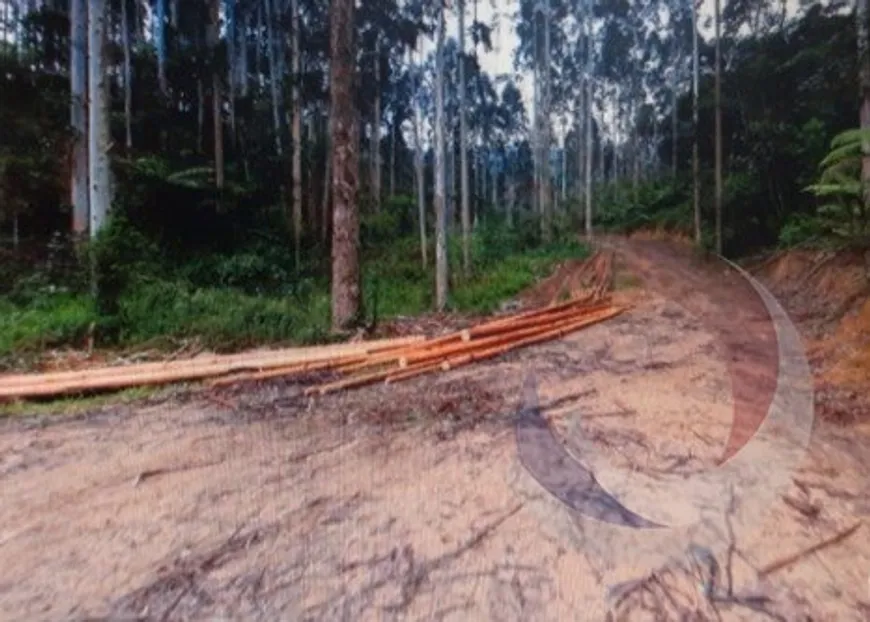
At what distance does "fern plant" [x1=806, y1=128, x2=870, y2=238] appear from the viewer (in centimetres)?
775

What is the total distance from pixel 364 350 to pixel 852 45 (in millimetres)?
11859

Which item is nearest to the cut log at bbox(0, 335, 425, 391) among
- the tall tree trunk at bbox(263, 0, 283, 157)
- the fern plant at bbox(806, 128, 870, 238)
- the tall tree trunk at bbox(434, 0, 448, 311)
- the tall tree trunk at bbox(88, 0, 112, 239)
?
the tall tree trunk at bbox(88, 0, 112, 239)

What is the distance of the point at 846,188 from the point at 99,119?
1133 cm

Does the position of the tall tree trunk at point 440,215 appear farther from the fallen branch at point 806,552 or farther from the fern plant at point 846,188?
the fallen branch at point 806,552

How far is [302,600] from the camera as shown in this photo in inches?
81.8

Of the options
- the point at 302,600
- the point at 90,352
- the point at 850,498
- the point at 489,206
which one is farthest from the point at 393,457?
the point at 489,206

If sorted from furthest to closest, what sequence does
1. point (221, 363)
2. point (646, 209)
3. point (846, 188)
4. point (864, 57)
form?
point (646, 209), point (864, 57), point (846, 188), point (221, 363)

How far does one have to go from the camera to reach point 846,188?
308 inches

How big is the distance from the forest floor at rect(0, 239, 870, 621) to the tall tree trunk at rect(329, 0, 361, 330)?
2.75 metres

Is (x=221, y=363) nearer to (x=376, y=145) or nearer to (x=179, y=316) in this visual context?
(x=179, y=316)

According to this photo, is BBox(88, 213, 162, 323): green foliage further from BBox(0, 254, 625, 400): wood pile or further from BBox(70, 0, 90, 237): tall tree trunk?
BBox(70, 0, 90, 237): tall tree trunk

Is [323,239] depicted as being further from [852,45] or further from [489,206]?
[489,206]

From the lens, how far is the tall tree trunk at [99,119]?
852 centimetres

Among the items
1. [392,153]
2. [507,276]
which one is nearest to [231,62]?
[392,153]
